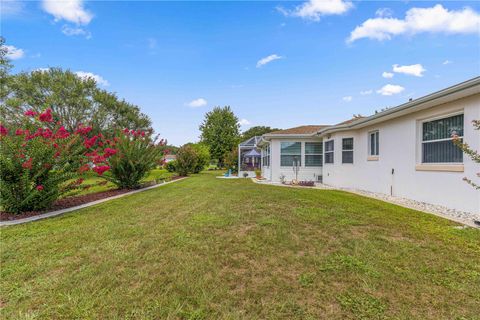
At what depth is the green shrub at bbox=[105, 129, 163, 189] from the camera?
1109cm

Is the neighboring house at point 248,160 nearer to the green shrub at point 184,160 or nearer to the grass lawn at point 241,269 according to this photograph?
the green shrub at point 184,160

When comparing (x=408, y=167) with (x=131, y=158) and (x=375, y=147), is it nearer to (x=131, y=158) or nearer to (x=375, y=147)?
Answer: (x=375, y=147)

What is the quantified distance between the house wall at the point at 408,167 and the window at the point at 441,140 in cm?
22

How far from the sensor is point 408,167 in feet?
27.8

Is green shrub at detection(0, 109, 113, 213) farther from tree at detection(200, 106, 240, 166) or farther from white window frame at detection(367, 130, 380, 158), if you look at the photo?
tree at detection(200, 106, 240, 166)

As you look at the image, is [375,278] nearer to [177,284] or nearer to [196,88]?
[177,284]

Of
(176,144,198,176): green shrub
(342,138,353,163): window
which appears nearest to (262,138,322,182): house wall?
(342,138,353,163): window


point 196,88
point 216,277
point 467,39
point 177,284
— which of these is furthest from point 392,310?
point 196,88

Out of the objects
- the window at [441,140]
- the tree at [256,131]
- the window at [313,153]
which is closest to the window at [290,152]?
the window at [313,153]

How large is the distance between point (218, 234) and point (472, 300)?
3.42 m

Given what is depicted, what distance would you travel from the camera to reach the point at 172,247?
3.87 meters

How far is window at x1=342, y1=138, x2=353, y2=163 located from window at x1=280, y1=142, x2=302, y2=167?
3.41 m

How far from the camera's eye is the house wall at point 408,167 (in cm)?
A: 616

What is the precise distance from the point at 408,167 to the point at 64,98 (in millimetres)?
30558
